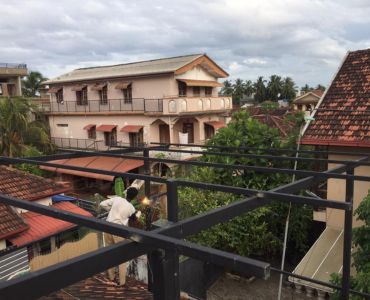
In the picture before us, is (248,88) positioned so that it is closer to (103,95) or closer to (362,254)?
(103,95)

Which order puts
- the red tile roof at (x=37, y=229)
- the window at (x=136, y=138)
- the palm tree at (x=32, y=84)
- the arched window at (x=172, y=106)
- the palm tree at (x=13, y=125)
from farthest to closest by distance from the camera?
the palm tree at (x=32, y=84) → the window at (x=136, y=138) → the arched window at (x=172, y=106) → the palm tree at (x=13, y=125) → the red tile roof at (x=37, y=229)

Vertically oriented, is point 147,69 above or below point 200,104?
above

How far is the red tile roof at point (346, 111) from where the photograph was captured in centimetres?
997

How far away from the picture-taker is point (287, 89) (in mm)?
70188

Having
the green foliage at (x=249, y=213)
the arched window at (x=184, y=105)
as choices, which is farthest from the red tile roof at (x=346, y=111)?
the arched window at (x=184, y=105)

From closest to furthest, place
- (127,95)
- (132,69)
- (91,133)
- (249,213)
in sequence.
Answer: (249,213) < (127,95) < (132,69) < (91,133)

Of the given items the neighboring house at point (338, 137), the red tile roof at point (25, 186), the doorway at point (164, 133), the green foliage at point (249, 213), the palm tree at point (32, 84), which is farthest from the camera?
the palm tree at point (32, 84)

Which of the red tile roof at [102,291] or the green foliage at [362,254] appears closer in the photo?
the red tile roof at [102,291]

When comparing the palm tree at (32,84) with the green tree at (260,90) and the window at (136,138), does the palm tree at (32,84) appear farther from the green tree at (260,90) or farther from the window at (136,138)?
the green tree at (260,90)

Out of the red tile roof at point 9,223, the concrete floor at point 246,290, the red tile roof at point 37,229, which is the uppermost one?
the red tile roof at point 9,223

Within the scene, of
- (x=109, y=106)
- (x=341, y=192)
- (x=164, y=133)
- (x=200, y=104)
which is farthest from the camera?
(x=109, y=106)

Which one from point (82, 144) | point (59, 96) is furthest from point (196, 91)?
point (59, 96)

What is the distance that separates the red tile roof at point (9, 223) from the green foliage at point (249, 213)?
16.2 feet

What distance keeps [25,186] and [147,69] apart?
13744mm
